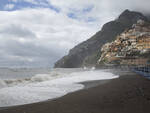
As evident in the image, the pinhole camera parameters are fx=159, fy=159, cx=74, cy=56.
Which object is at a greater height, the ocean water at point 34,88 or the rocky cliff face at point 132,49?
the rocky cliff face at point 132,49

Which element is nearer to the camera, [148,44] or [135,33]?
[148,44]

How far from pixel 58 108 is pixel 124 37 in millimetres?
122637

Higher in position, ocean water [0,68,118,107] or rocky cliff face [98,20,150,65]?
rocky cliff face [98,20,150,65]

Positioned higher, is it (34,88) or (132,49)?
(132,49)

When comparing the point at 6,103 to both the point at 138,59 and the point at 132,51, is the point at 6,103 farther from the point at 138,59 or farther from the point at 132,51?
the point at 132,51

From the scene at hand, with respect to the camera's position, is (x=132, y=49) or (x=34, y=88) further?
(x=132, y=49)

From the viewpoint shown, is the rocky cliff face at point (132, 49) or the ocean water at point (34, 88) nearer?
the ocean water at point (34, 88)

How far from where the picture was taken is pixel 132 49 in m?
104

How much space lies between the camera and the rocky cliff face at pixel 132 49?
96.5 metres

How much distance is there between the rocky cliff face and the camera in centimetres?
9650

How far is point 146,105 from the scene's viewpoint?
6.25 meters

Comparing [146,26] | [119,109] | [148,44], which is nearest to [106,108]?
[119,109]

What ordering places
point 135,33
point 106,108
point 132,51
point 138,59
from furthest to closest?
point 135,33
point 132,51
point 138,59
point 106,108

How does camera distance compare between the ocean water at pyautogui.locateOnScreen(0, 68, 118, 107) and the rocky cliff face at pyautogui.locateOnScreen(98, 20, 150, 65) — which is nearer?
the ocean water at pyautogui.locateOnScreen(0, 68, 118, 107)
